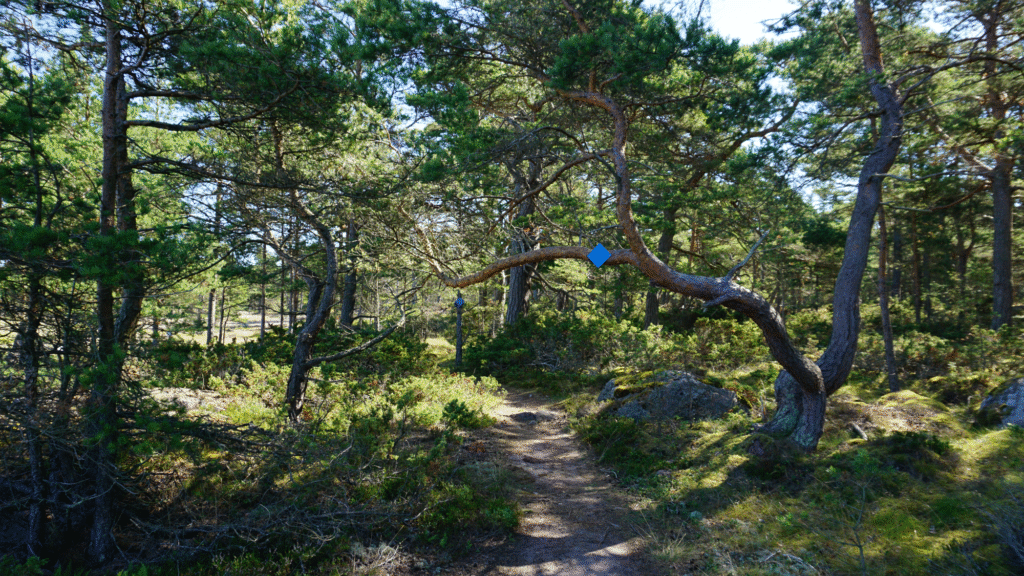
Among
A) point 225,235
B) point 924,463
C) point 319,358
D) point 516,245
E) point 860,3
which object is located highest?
point 860,3

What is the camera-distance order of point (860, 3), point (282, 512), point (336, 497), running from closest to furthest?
point (282, 512)
point (336, 497)
point (860, 3)

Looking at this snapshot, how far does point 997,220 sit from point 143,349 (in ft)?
60.8

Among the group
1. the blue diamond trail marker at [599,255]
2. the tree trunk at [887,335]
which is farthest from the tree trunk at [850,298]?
the tree trunk at [887,335]

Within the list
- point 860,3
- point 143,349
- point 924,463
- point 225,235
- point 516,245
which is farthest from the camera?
point 516,245

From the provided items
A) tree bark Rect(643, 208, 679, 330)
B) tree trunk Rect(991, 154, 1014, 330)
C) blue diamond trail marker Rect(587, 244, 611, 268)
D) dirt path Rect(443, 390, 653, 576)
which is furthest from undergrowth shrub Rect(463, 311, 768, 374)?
blue diamond trail marker Rect(587, 244, 611, 268)

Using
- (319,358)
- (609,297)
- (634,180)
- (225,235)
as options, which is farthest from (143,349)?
(609,297)

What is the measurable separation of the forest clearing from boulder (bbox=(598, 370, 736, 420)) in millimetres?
76

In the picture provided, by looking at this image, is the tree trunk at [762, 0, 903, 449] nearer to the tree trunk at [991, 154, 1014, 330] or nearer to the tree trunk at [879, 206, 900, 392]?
the tree trunk at [879, 206, 900, 392]

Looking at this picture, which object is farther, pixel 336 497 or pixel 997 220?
pixel 997 220

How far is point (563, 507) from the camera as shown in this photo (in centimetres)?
566

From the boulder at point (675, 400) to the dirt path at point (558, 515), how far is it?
1.26 meters

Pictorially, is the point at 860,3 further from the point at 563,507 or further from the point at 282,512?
the point at 282,512

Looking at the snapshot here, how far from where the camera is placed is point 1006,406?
643 centimetres

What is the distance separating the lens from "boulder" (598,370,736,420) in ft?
26.5
